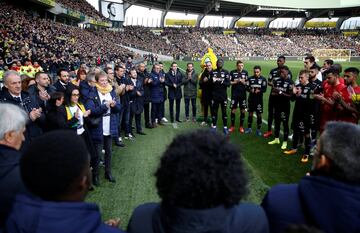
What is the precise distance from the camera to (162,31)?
77.1 metres

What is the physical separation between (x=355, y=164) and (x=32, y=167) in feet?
5.80

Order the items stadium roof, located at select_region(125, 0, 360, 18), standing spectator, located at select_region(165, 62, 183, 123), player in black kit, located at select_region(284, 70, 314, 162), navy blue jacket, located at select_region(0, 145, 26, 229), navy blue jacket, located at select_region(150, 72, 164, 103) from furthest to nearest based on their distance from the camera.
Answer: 1. stadium roof, located at select_region(125, 0, 360, 18)
2. standing spectator, located at select_region(165, 62, 183, 123)
3. navy blue jacket, located at select_region(150, 72, 164, 103)
4. player in black kit, located at select_region(284, 70, 314, 162)
5. navy blue jacket, located at select_region(0, 145, 26, 229)

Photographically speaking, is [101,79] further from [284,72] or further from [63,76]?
[284,72]

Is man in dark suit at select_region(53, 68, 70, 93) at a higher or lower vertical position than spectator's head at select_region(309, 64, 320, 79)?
lower

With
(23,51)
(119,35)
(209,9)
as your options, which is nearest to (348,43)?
(209,9)

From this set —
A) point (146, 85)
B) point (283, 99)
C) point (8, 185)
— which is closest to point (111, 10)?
point (146, 85)

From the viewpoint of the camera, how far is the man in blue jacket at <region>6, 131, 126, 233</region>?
5.59 ft

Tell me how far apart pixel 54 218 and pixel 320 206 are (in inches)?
55.4

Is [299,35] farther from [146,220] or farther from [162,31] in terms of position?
[146,220]

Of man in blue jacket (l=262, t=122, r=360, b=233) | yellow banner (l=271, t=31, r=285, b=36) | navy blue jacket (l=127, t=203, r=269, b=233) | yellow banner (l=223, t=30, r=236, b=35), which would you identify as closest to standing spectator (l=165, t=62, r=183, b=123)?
man in blue jacket (l=262, t=122, r=360, b=233)

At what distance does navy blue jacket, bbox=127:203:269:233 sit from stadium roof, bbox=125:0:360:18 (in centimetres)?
7226

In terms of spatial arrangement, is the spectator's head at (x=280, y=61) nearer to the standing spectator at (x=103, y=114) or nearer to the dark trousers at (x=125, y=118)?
the dark trousers at (x=125, y=118)

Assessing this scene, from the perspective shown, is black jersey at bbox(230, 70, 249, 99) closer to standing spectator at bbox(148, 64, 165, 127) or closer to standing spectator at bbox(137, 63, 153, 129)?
standing spectator at bbox(148, 64, 165, 127)

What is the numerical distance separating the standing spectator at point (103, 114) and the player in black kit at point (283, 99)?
4.19 m
